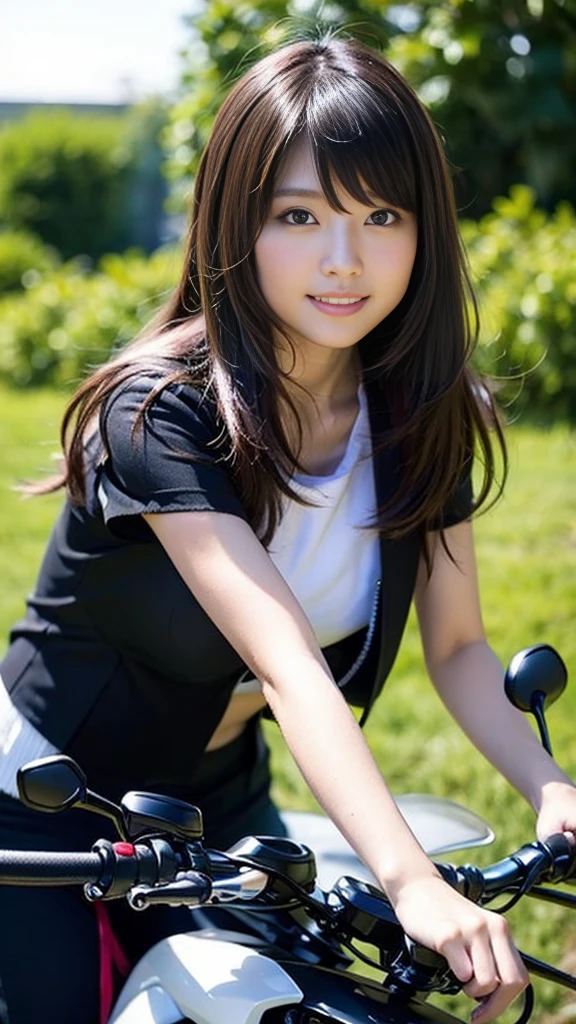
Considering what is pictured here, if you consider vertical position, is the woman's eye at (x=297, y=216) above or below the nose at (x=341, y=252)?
above

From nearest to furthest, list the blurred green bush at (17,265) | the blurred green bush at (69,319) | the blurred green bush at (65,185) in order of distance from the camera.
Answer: the blurred green bush at (69,319), the blurred green bush at (17,265), the blurred green bush at (65,185)

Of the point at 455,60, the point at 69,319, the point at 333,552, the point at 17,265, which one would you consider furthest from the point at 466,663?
the point at 17,265

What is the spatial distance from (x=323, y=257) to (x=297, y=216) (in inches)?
3.3

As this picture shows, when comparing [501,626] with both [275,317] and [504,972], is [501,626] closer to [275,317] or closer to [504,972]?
[275,317]

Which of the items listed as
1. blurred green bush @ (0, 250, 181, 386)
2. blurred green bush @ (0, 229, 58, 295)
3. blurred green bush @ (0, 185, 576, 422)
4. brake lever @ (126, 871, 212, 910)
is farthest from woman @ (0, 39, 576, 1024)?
blurred green bush @ (0, 229, 58, 295)

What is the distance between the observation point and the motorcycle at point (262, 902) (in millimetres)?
1438

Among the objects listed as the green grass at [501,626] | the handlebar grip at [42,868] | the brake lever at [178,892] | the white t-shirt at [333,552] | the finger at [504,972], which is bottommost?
the green grass at [501,626]

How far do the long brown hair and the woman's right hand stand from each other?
0.71 metres

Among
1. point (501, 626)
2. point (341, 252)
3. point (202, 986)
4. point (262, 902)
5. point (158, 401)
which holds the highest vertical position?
point (341, 252)

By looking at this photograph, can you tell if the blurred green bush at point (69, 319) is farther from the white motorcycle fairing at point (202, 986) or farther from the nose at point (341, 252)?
the white motorcycle fairing at point (202, 986)

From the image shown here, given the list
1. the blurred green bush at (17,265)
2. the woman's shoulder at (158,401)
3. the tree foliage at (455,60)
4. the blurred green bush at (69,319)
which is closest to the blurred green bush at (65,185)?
the blurred green bush at (17,265)

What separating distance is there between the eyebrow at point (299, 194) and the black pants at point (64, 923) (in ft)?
3.11

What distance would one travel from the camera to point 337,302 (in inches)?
76.7

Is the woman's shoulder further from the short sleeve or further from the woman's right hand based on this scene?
the woman's right hand
